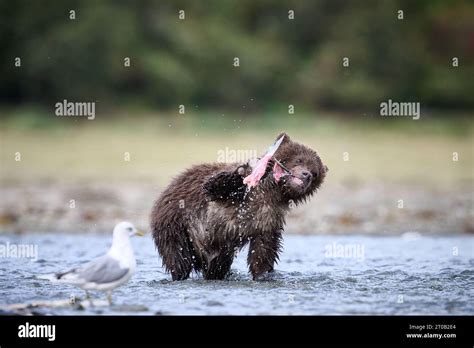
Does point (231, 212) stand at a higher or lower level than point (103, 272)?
higher

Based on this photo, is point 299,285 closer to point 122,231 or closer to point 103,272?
point 122,231

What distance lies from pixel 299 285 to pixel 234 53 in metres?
19.3

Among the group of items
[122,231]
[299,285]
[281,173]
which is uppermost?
[281,173]

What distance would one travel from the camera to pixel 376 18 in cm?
2711

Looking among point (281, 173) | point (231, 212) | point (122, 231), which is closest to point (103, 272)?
point (122, 231)

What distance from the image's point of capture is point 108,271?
7301mm

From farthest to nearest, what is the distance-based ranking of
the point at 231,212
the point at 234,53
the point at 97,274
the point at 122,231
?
the point at 234,53 → the point at 231,212 → the point at 122,231 → the point at 97,274

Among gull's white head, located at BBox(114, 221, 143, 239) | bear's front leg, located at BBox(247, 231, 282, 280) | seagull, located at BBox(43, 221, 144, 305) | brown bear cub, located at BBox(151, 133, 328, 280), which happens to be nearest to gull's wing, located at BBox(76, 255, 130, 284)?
seagull, located at BBox(43, 221, 144, 305)

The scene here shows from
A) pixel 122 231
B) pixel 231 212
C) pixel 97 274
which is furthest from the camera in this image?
pixel 231 212

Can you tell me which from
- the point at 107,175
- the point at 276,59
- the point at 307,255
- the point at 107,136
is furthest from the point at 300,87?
the point at 307,255

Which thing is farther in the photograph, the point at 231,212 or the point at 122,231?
the point at 231,212

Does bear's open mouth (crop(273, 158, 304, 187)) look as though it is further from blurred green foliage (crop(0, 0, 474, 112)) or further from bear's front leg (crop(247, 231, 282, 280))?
blurred green foliage (crop(0, 0, 474, 112))

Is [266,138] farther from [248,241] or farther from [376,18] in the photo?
[248,241]
